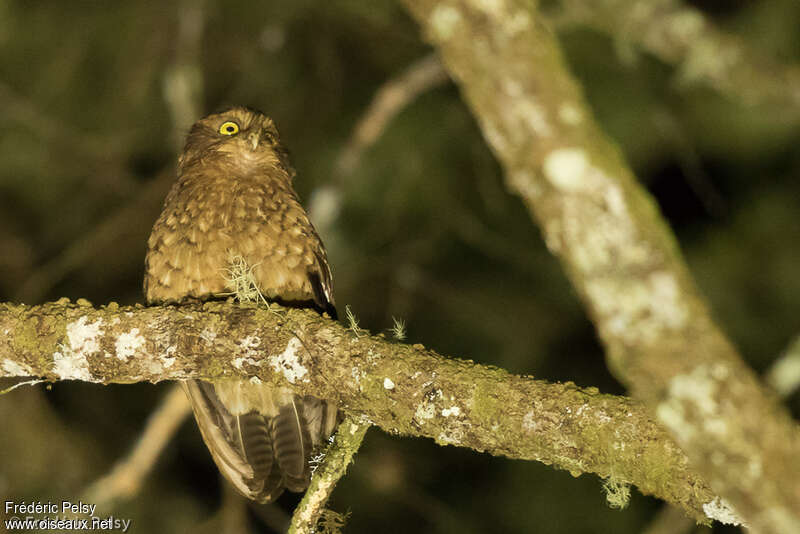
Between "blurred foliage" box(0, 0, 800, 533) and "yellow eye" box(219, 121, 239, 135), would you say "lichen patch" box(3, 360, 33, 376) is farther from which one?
"blurred foliage" box(0, 0, 800, 533)

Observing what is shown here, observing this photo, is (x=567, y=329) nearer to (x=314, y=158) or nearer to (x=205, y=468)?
(x=314, y=158)

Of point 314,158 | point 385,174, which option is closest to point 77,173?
point 314,158

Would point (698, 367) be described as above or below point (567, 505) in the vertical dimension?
above

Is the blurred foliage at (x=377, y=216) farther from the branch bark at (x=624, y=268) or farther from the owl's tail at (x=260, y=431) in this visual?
the branch bark at (x=624, y=268)

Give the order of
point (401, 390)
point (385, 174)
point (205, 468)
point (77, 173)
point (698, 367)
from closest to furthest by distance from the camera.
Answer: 1. point (698, 367)
2. point (401, 390)
3. point (385, 174)
4. point (77, 173)
5. point (205, 468)

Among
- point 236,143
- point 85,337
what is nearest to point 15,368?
point 85,337

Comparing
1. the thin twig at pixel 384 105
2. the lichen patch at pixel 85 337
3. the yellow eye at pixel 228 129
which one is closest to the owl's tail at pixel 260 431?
the lichen patch at pixel 85 337

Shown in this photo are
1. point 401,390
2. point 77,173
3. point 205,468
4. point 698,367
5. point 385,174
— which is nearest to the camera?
point 698,367
